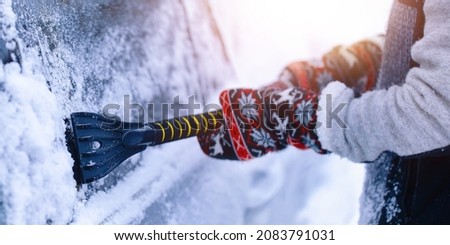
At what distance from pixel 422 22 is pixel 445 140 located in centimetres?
23

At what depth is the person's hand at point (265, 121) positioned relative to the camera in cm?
78

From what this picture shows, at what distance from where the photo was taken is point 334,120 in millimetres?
725

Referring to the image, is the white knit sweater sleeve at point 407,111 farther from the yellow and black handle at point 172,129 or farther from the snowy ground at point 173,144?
the snowy ground at point 173,144

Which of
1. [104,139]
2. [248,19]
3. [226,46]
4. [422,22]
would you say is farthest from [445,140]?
[248,19]

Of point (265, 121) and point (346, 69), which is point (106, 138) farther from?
point (346, 69)

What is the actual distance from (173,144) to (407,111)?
0.48 metres

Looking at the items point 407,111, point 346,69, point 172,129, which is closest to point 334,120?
point 407,111

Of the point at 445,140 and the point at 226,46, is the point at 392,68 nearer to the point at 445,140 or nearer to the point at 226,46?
the point at 445,140

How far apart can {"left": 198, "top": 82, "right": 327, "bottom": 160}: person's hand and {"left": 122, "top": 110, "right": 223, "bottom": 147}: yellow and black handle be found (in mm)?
28

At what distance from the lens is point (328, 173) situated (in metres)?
1.35

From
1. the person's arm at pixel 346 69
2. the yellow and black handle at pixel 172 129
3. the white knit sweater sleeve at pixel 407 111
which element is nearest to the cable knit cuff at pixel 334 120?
the white knit sweater sleeve at pixel 407 111

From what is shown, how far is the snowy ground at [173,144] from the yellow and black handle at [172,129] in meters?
0.09

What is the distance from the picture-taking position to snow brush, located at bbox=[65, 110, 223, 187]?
61 cm

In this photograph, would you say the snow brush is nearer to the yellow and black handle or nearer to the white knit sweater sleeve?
the yellow and black handle
